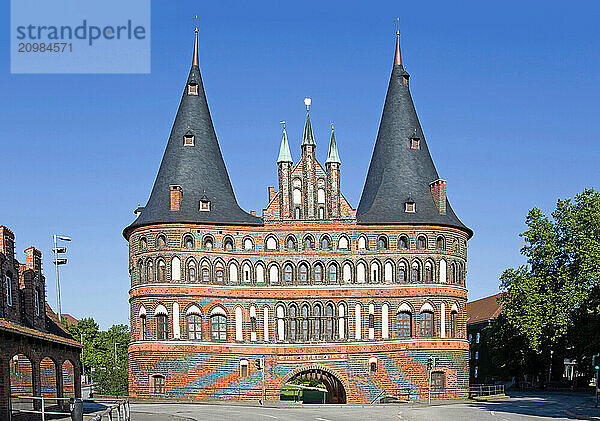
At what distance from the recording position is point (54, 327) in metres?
47.5

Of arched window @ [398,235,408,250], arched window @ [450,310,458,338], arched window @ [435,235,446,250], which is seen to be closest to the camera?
arched window @ [398,235,408,250]

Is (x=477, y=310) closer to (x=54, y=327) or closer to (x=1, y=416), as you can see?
(x=54, y=327)

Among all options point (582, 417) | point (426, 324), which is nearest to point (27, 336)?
point (582, 417)

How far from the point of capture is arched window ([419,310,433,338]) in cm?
6619

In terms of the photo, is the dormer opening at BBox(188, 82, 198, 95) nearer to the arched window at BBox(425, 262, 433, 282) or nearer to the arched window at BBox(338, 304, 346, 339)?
the arched window at BBox(338, 304, 346, 339)

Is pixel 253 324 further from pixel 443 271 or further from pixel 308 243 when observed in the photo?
pixel 443 271

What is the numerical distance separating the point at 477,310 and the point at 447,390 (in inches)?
1853

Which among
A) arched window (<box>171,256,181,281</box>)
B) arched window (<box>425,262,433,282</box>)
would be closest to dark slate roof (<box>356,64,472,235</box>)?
arched window (<box>425,262,433,282</box>)

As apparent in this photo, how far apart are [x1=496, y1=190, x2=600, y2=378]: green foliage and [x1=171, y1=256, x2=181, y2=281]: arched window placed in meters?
23.9

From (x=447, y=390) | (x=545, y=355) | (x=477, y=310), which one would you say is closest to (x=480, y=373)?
(x=477, y=310)

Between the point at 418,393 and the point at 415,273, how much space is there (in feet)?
27.5

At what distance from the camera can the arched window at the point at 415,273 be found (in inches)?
2616

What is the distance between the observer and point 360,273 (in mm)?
66500

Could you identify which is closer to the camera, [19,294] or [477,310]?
[19,294]
